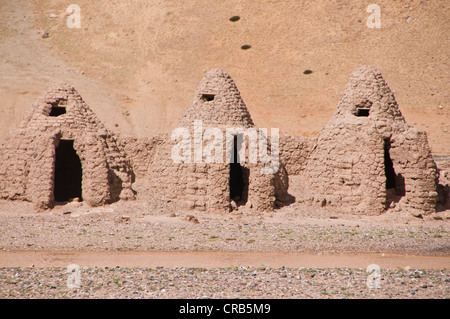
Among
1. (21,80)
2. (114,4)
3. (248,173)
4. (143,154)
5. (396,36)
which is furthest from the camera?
(114,4)

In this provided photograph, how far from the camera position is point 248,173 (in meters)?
16.0

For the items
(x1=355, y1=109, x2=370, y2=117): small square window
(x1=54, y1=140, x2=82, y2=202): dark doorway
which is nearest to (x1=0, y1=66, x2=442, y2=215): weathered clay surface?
(x1=355, y1=109, x2=370, y2=117): small square window

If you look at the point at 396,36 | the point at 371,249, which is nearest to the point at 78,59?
the point at 396,36

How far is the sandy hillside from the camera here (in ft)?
105

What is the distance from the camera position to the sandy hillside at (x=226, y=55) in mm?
31875

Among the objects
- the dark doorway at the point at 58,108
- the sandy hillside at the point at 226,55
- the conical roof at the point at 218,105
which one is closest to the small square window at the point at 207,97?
the conical roof at the point at 218,105

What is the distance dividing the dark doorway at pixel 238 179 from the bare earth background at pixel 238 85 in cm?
125

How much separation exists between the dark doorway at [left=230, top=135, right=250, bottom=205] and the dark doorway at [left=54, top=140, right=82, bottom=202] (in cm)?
477

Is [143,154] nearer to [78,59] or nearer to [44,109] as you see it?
[44,109]

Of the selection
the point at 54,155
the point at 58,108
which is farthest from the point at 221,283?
the point at 58,108

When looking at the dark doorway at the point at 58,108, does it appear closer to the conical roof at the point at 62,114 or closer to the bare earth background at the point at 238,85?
the conical roof at the point at 62,114

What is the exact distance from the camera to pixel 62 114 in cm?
1703

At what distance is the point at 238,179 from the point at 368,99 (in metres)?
4.65

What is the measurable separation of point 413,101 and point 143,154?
1983 cm
